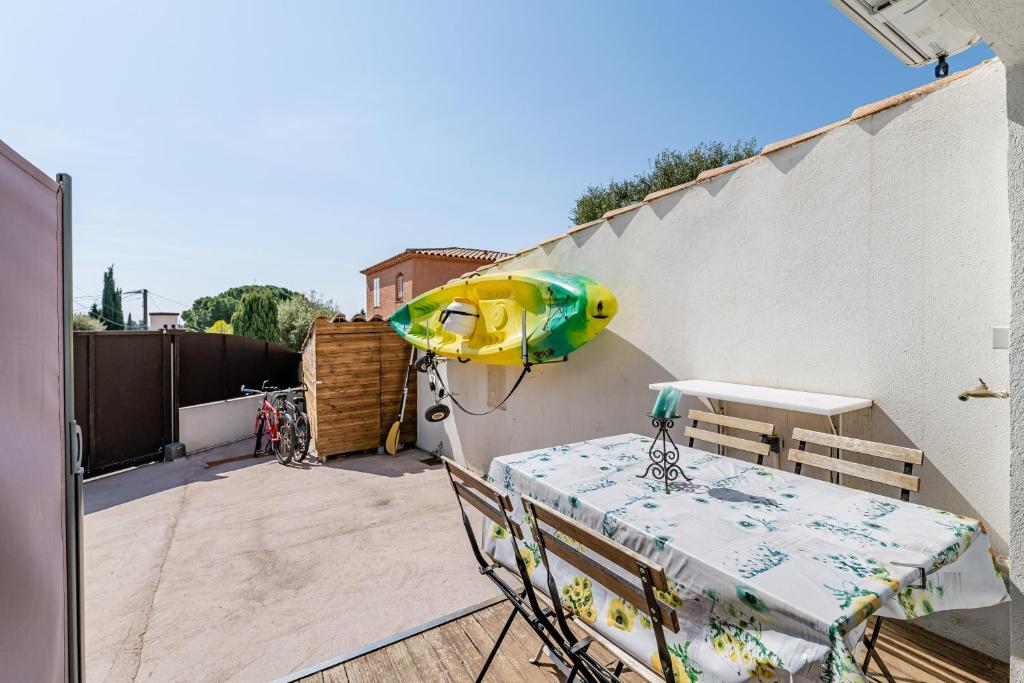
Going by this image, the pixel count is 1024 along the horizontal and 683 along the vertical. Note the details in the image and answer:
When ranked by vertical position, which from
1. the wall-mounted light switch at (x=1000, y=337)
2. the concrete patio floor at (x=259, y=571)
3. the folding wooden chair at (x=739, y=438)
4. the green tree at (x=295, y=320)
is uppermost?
the green tree at (x=295, y=320)

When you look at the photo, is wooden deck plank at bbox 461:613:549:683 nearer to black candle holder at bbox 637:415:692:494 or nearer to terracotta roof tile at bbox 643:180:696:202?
black candle holder at bbox 637:415:692:494

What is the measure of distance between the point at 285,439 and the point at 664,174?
14315mm

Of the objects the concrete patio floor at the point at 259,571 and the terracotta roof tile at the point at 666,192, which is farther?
the terracotta roof tile at the point at 666,192

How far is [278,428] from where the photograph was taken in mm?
6984

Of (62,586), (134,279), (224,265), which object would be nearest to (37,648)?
(62,586)

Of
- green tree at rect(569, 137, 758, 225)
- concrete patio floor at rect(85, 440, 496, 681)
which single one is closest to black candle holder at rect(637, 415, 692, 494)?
concrete patio floor at rect(85, 440, 496, 681)

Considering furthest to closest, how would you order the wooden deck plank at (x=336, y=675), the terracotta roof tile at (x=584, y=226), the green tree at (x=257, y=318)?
the green tree at (x=257, y=318)
the terracotta roof tile at (x=584, y=226)
the wooden deck plank at (x=336, y=675)

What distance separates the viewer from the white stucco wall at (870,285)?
2.16 metres

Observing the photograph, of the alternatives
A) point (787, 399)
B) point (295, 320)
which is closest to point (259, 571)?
point (787, 399)

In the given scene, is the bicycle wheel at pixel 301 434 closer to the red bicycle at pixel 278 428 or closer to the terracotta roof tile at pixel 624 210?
the red bicycle at pixel 278 428

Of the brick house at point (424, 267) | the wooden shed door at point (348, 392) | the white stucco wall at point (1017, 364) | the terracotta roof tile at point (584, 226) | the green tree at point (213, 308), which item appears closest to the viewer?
the white stucco wall at point (1017, 364)

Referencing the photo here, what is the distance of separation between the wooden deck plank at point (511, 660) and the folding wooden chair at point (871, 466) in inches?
6.1

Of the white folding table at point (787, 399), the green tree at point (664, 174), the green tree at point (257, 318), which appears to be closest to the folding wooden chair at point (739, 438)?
the white folding table at point (787, 399)

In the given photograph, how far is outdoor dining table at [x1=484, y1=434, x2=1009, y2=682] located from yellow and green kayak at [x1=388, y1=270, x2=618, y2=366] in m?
2.00
